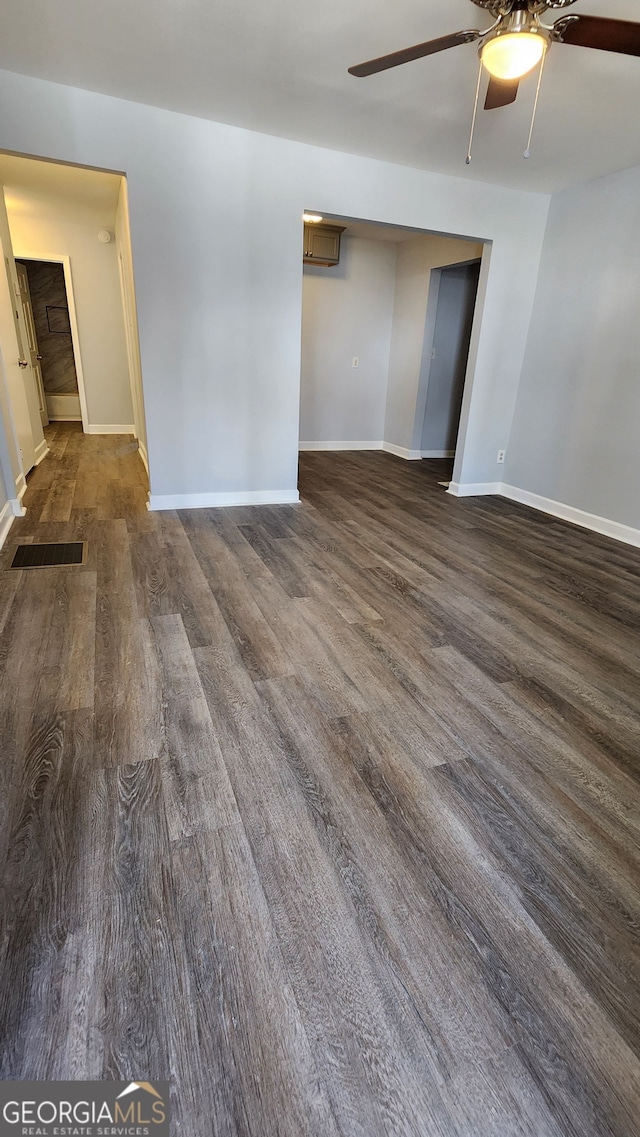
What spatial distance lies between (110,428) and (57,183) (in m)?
3.01

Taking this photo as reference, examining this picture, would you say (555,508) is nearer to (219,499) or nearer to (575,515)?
(575,515)

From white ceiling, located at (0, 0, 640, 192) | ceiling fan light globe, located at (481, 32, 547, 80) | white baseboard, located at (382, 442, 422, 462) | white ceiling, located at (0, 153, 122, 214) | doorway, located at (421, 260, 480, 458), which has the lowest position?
white baseboard, located at (382, 442, 422, 462)

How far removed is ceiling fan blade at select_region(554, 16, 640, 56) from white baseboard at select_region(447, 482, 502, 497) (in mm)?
3388

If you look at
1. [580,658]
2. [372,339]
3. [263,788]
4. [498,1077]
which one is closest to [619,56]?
[580,658]

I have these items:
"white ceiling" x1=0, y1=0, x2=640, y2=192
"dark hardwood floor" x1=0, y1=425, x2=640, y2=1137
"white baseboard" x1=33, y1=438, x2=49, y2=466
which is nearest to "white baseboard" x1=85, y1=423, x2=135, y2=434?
"white baseboard" x1=33, y1=438, x2=49, y2=466

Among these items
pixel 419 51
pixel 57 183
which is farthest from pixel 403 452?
pixel 419 51

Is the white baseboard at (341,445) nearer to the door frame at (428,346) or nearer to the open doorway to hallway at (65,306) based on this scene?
the door frame at (428,346)

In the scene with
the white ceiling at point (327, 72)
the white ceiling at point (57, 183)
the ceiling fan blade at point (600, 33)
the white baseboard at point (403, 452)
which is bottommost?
the white baseboard at point (403, 452)

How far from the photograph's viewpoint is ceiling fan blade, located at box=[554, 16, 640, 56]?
1.73 m

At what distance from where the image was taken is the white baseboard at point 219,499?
4062 mm

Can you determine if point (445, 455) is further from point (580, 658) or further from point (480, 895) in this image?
point (480, 895)

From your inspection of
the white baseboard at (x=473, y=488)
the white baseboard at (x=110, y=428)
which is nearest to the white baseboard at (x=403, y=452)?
the white baseboard at (x=473, y=488)

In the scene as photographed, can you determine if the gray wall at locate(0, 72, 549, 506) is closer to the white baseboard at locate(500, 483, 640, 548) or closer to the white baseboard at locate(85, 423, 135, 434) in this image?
the white baseboard at locate(500, 483, 640, 548)

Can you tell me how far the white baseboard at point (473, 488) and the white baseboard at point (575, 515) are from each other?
0.07 m
